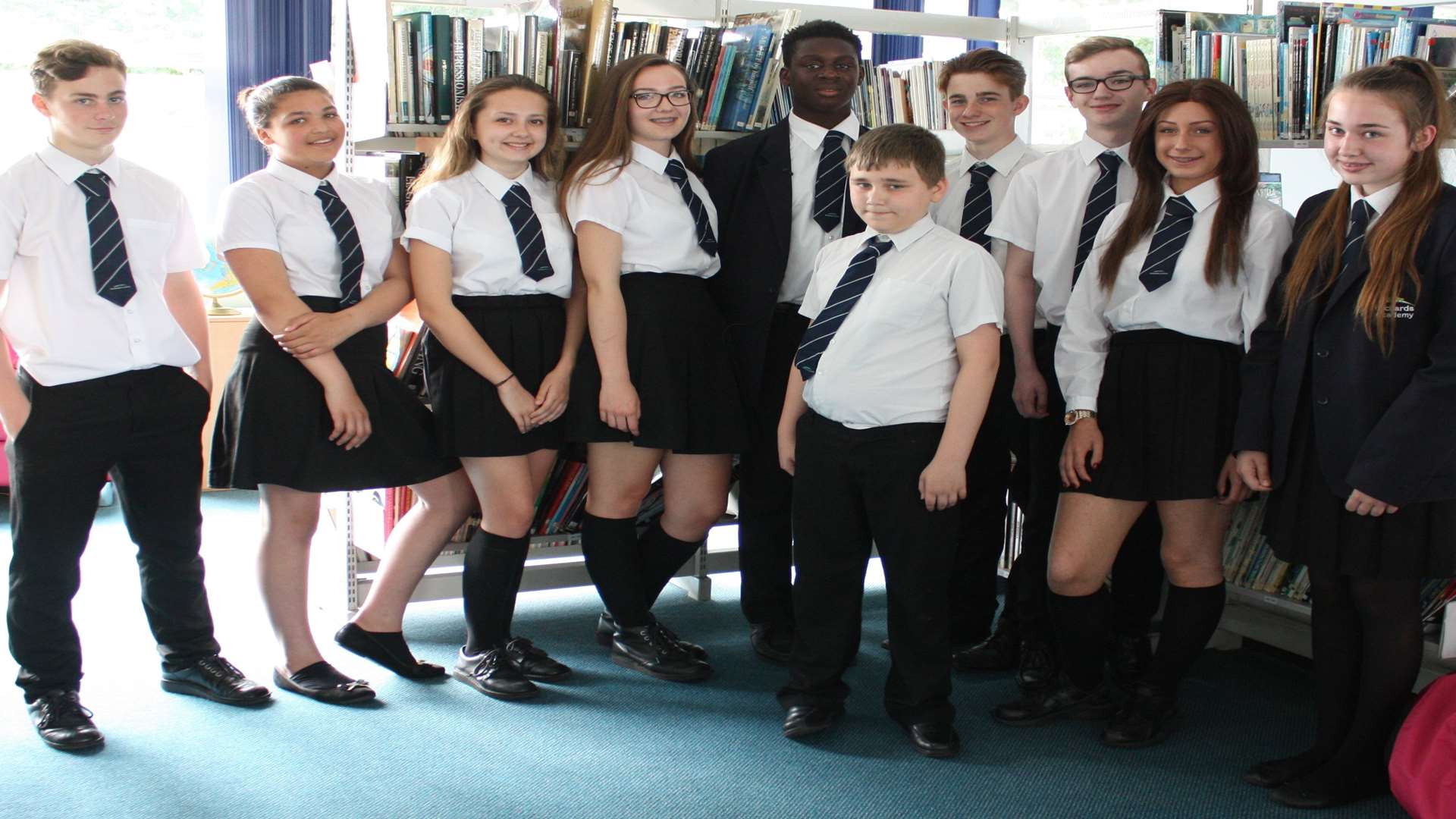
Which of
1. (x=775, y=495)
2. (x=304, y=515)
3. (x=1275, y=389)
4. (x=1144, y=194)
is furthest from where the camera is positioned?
(x=775, y=495)

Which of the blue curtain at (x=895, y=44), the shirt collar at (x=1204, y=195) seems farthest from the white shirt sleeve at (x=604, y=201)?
the blue curtain at (x=895, y=44)

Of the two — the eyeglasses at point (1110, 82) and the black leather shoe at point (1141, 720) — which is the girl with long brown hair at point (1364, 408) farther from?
the eyeglasses at point (1110, 82)

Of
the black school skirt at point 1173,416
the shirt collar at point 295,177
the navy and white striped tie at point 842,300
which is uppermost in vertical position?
the shirt collar at point 295,177

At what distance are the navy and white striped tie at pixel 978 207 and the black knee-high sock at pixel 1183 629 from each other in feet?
3.07

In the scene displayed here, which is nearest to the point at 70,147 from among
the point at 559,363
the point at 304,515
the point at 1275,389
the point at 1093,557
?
the point at 304,515

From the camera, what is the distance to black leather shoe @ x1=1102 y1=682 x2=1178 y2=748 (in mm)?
2658

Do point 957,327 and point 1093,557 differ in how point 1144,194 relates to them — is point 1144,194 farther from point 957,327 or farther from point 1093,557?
point 1093,557

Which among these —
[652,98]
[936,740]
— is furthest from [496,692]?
[652,98]

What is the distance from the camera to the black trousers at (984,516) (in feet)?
9.95

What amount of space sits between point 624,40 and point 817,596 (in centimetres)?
151

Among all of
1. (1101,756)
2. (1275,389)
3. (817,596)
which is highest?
(1275,389)

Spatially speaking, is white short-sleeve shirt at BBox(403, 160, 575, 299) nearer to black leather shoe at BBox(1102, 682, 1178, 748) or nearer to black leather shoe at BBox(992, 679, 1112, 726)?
black leather shoe at BBox(992, 679, 1112, 726)

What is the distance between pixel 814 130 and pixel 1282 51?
1293 mm

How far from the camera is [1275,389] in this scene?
237 centimetres
